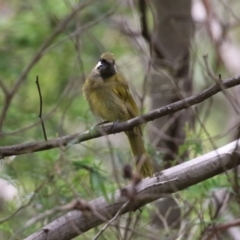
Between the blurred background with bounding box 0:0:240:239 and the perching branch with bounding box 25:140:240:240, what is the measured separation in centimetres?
45

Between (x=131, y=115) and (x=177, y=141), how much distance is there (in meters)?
0.75

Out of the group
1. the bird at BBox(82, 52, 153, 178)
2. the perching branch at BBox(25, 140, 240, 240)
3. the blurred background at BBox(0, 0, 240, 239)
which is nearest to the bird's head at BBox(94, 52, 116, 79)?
the bird at BBox(82, 52, 153, 178)

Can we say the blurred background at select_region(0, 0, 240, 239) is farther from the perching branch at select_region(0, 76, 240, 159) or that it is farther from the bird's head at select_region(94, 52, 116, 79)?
the perching branch at select_region(0, 76, 240, 159)

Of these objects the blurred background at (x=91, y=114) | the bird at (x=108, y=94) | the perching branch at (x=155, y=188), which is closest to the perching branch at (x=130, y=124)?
the perching branch at (x=155, y=188)

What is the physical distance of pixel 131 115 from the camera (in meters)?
4.31

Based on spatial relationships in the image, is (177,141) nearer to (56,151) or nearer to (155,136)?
(155,136)

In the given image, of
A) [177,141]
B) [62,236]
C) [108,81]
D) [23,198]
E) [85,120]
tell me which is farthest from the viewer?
[177,141]

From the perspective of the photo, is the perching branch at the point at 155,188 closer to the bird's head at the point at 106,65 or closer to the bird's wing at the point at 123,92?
the bird's wing at the point at 123,92

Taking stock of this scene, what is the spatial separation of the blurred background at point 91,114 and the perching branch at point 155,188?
449 mm

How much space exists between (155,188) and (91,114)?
4.66 feet

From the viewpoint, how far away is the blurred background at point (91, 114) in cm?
387

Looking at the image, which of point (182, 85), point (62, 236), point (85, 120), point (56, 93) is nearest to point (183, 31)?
point (182, 85)

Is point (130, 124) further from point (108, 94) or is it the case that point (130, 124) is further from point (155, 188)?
point (108, 94)

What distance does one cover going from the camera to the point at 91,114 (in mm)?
4469
